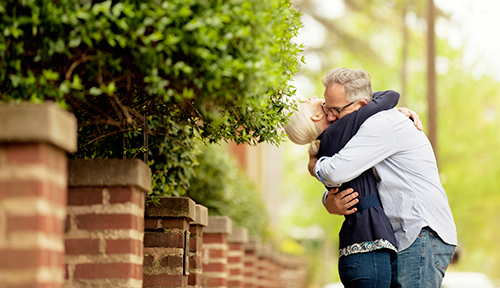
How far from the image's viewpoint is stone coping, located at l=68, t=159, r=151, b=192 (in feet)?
9.30

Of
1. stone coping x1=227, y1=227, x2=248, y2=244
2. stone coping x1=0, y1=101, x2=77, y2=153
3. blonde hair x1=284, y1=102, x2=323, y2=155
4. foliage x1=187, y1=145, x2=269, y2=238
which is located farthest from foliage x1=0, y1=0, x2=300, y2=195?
foliage x1=187, y1=145, x2=269, y2=238

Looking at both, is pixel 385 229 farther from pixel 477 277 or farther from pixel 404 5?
pixel 404 5

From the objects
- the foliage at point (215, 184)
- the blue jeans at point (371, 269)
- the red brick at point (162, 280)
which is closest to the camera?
Result: the blue jeans at point (371, 269)

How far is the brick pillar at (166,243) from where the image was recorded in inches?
153

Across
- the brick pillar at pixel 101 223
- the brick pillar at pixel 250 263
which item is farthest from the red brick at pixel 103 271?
the brick pillar at pixel 250 263

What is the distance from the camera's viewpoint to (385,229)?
3.28 metres

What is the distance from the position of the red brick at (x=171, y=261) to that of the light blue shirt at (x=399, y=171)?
113cm

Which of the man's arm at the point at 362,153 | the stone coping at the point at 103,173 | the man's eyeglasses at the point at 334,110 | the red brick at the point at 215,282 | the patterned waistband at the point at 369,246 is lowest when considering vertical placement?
the red brick at the point at 215,282

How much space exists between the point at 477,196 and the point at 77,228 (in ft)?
75.3

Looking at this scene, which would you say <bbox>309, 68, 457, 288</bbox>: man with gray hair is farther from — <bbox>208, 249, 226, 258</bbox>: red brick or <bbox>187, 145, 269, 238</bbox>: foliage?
A: <bbox>187, 145, 269, 238</bbox>: foliage

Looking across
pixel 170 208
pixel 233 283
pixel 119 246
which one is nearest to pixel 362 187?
pixel 170 208

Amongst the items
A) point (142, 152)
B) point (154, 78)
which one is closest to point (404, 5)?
point (142, 152)

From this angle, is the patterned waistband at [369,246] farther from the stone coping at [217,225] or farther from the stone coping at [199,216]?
the stone coping at [217,225]

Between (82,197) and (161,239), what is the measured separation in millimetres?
1171
